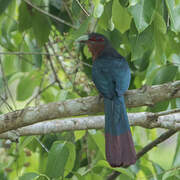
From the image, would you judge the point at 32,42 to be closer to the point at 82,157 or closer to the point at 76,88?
the point at 76,88

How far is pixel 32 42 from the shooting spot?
472cm

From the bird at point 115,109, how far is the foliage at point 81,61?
128 mm

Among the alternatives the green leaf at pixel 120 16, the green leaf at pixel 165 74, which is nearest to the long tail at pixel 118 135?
the green leaf at pixel 165 74

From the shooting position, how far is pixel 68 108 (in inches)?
117

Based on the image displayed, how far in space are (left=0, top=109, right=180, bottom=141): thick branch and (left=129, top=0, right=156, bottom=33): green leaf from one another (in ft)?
2.93

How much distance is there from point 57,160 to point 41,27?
151 cm

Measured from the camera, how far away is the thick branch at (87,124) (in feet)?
10.2

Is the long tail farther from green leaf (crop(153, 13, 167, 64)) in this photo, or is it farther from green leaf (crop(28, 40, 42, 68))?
green leaf (crop(28, 40, 42, 68))

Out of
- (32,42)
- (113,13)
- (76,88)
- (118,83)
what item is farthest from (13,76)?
(113,13)

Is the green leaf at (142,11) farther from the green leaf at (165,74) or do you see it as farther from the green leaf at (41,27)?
the green leaf at (41,27)

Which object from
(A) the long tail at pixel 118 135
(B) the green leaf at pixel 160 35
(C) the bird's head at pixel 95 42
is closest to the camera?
(B) the green leaf at pixel 160 35

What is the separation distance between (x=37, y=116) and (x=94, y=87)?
1.03 meters

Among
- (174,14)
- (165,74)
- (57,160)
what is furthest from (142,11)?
(57,160)

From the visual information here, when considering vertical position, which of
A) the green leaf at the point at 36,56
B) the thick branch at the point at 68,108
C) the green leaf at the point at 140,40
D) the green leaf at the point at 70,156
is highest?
the green leaf at the point at 140,40
